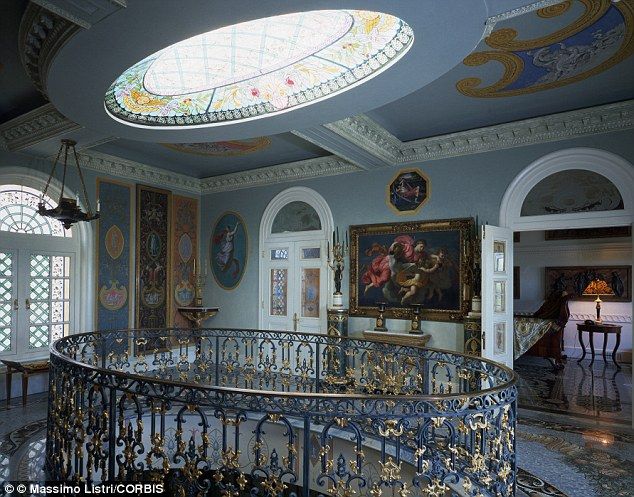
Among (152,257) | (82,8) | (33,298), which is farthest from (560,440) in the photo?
(33,298)

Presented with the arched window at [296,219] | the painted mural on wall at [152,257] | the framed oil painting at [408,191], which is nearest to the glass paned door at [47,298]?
the painted mural on wall at [152,257]

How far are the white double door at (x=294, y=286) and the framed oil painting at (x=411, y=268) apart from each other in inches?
27.8

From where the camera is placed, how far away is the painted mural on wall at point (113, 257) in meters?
7.80

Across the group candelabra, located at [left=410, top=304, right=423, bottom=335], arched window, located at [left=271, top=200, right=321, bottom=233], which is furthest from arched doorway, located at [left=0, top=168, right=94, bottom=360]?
candelabra, located at [left=410, top=304, right=423, bottom=335]

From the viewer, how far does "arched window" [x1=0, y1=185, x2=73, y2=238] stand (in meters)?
6.69

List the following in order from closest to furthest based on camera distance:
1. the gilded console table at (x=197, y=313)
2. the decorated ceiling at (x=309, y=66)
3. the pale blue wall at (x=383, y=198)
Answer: the decorated ceiling at (x=309, y=66), the pale blue wall at (x=383, y=198), the gilded console table at (x=197, y=313)

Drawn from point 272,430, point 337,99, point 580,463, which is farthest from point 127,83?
point 580,463

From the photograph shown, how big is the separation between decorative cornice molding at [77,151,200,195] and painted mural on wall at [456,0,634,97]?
5.97m

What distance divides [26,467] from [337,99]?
4.40 metres

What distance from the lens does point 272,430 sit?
5660 mm

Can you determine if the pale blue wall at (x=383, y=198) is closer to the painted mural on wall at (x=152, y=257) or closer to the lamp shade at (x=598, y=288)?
the painted mural on wall at (x=152, y=257)

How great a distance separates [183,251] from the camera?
9352 millimetres

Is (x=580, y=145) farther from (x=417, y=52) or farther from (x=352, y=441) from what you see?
(x=352, y=441)

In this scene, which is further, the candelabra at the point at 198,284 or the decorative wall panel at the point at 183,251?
the candelabra at the point at 198,284
